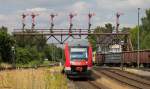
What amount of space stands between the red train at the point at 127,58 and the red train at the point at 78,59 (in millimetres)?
23955

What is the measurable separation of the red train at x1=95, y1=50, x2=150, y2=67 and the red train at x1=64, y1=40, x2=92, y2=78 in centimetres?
2395

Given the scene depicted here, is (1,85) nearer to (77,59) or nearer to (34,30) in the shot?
(77,59)

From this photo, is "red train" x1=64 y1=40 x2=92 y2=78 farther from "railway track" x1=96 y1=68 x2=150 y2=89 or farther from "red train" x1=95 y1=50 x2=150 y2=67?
"red train" x1=95 y1=50 x2=150 y2=67

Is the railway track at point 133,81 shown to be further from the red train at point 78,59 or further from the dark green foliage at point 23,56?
the dark green foliage at point 23,56

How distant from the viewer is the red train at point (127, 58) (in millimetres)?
62406

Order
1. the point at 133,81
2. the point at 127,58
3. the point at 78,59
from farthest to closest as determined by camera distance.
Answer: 1. the point at 127,58
2. the point at 78,59
3. the point at 133,81

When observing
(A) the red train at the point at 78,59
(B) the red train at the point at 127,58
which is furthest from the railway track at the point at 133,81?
(B) the red train at the point at 127,58

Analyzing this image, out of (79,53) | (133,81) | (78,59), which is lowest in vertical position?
(133,81)

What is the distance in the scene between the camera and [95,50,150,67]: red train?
62.4 meters

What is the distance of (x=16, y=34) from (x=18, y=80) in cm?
5194

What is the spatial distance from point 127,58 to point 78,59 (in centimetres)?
3387

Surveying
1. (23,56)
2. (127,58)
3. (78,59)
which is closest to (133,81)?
(78,59)

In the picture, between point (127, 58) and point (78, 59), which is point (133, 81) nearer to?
point (78, 59)

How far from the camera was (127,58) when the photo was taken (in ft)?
232
